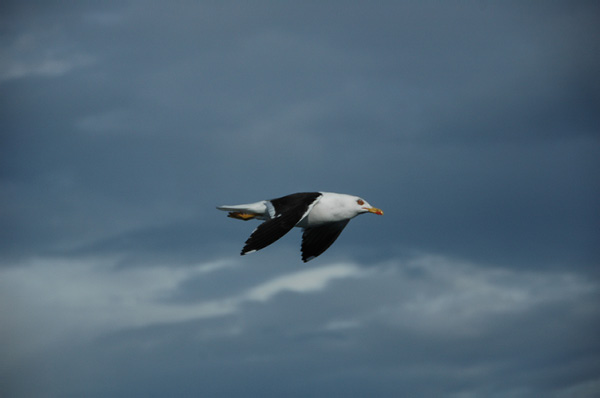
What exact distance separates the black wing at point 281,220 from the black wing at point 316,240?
9.39ft

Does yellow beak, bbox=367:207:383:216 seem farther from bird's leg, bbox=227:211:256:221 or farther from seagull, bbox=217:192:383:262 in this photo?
bird's leg, bbox=227:211:256:221

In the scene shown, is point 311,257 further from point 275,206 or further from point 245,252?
point 245,252

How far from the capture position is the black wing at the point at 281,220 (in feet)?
93.7

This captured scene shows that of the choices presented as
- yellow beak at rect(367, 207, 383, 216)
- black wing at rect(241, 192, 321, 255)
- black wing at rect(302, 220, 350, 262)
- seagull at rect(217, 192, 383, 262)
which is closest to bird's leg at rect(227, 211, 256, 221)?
seagull at rect(217, 192, 383, 262)

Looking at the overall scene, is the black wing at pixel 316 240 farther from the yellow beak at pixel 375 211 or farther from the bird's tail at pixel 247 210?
the bird's tail at pixel 247 210

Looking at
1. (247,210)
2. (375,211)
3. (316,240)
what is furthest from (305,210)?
(316,240)

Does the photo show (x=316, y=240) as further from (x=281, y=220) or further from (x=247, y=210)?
(x=281, y=220)

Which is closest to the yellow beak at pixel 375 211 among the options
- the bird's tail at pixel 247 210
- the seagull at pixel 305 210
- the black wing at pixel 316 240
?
the seagull at pixel 305 210

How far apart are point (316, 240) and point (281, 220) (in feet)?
18.4

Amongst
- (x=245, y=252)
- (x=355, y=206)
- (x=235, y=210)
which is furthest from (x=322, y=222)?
(x=245, y=252)

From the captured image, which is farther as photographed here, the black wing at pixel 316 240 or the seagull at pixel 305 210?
the black wing at pixel 316 240

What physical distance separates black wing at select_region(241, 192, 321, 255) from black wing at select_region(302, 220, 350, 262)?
286 centimetres

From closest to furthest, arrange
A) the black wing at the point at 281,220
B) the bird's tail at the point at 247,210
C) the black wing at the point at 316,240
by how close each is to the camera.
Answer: the black wing at the point at 281,220
the bird's tail at the point at 247,210
the black wing at the point at 316,240

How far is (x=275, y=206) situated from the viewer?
1261 inches
